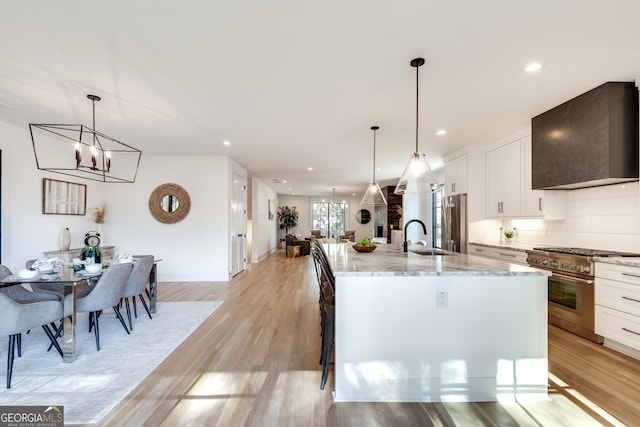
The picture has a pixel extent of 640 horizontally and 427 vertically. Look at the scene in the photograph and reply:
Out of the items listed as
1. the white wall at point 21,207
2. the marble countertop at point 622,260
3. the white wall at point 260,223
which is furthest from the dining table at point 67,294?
the white wall at point 260,223

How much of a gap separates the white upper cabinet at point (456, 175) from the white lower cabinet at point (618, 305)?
257cm

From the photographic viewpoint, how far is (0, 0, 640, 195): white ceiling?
185 cm

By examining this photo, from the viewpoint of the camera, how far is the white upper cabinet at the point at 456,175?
5.25m

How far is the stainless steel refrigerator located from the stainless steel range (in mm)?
1601

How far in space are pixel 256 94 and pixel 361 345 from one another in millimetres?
2623

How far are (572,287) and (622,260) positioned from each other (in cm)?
60

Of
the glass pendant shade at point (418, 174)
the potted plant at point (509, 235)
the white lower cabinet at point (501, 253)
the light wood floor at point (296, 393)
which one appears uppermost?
the glass pendant shade at point (418, 174)

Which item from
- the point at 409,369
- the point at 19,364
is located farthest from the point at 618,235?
the point at 19,364

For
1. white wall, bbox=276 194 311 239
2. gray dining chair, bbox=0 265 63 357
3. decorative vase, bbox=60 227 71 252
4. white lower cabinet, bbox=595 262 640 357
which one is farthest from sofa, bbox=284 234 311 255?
white lower cabinet, bbox=595 262 640 357

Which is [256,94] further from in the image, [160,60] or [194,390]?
[194,390]

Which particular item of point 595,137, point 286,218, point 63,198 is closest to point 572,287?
point 595,137

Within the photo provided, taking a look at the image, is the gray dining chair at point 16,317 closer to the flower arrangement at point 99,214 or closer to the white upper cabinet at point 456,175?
the flower arrangement at point 99,214

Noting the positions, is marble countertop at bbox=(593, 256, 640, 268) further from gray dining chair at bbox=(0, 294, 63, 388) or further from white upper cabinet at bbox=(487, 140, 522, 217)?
gray dining chair at bbox=(0, 294, 63, 388)

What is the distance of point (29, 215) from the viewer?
438cm
